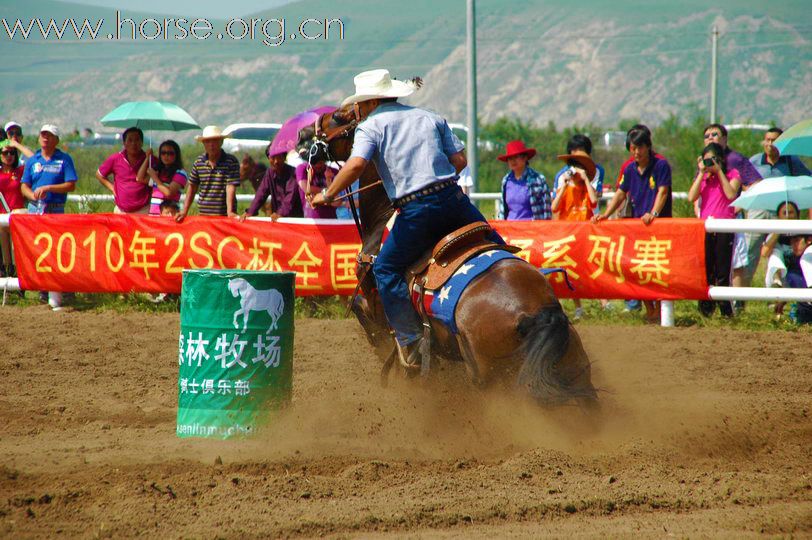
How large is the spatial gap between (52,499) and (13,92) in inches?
6449

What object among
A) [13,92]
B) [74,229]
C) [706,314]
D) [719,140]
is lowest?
[706,314]

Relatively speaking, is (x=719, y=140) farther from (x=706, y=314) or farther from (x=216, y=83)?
(x=216, y=83)

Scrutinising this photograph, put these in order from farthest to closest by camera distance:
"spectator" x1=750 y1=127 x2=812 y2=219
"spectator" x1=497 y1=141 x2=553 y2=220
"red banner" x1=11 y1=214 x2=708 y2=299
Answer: "spectator" x1=750 y1=127 x2=812 y2=219 < "spectator" x1=497 y1=141 x2=553 y2=220 < "red banner" x1=11 y1=214 x2=708 y2=299

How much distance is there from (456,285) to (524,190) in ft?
17.6

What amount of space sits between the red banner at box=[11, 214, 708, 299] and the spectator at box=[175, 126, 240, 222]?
1.46 ft

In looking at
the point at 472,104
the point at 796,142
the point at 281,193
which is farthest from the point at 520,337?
the point at 472,104

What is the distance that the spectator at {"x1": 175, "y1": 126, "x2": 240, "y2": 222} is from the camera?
1107 cm

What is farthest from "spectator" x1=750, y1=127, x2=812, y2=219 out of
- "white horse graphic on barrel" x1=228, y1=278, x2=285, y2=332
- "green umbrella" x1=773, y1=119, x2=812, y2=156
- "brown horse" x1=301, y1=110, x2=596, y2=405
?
"white horse graphic on barrel" x1=228, y1=278, x2=285, y2=332

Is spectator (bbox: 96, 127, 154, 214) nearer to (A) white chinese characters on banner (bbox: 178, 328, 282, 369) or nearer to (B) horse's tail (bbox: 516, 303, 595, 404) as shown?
(A) white chinese characters on banner (bbox: 178, 328, 282, 369)

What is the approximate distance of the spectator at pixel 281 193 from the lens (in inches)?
434

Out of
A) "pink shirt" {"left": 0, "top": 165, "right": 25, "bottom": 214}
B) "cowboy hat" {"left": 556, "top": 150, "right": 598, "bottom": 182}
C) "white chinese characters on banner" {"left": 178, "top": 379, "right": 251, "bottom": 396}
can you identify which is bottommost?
"white chinese characters on banner" {"left": 178, "top": 379, "right": 251, "bottom": 396}

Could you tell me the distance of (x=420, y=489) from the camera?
4598 mm

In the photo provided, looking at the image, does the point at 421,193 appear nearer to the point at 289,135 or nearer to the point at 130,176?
the point at 289,135

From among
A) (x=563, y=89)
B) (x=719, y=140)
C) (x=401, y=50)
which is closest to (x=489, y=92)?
(x=563, y=89)
